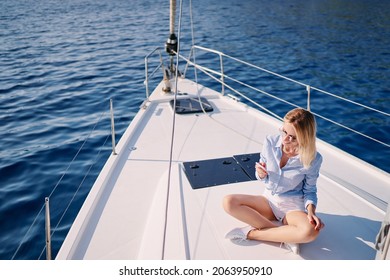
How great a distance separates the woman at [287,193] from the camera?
2.57 m

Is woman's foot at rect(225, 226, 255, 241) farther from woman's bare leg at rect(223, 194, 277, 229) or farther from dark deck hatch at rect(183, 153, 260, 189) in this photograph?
dark deck hatch at rect(183, 153, 260, 189)

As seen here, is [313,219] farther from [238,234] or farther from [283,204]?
[238,234]

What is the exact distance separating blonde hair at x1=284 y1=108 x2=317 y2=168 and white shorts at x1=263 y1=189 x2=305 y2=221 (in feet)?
1.22

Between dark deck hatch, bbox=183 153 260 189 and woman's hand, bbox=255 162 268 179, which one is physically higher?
woman's hand, bbox=255 162 268 179

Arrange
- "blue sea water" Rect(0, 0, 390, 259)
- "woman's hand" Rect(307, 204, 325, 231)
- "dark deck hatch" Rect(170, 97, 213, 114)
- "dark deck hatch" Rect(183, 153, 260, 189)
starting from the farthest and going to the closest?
"dark deck hatch" Rect(170, 97, 213, 114)
"blue sea water" Rect(0, 0, 390, 259)
"dark deck hatch" Rect(183, 153, 260, 189)
"woman's hand" Rect(307, 204, 325, 231)

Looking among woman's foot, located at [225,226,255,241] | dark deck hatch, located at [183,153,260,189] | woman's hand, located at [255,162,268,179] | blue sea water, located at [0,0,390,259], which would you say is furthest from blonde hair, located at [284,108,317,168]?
blue sea water, located at [0,0,390,259]

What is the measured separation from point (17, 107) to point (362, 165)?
22.8ft

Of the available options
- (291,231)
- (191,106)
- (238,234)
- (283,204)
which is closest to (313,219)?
(291,231)

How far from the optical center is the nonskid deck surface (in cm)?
275

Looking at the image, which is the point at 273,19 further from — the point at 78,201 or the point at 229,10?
the point at 78,201

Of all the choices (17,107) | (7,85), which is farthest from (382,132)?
(7,85)

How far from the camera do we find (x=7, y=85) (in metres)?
9.22

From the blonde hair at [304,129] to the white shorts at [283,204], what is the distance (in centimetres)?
37
